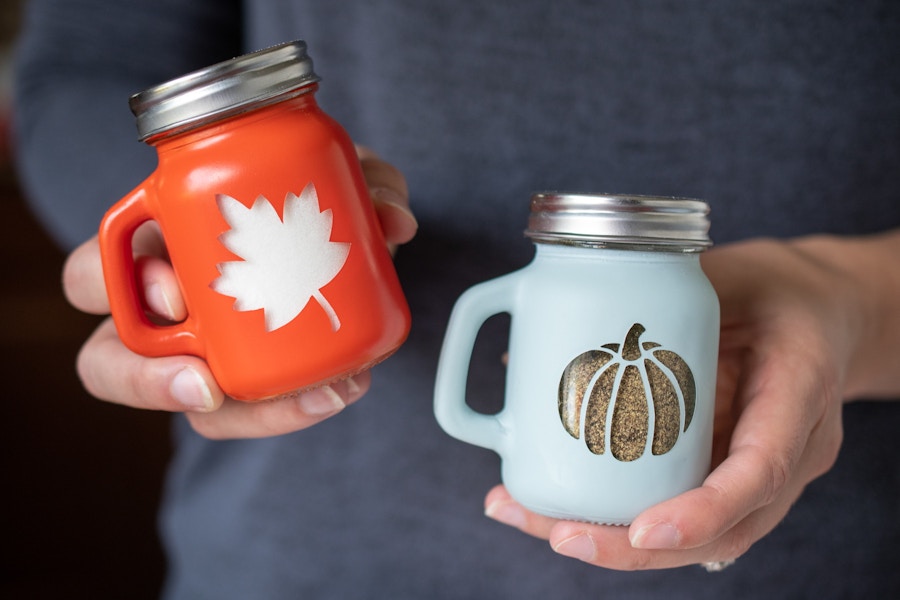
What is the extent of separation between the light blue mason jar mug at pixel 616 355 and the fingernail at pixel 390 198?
4.5 inches

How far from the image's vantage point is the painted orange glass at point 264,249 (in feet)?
1.94

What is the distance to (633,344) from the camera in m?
0.60

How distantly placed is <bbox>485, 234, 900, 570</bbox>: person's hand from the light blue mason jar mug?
0.03 meters

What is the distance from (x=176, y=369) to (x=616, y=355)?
1.09ft

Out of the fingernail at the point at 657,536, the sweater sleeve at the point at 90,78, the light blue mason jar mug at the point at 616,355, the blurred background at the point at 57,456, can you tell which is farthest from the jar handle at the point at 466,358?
the blurred background at the point at 57,456

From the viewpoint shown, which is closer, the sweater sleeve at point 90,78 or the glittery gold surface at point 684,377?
the glittery gold surface at point 684,377

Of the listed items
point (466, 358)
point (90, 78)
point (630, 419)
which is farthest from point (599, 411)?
point (90, 78)

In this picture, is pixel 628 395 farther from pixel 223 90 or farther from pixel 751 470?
pixel 223 90

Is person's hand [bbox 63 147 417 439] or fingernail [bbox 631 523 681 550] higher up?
person's hand [bbox 63 147 417 439]

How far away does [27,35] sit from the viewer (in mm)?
1030

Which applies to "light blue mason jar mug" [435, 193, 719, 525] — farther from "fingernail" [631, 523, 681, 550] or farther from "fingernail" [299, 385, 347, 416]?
"fingernail" [299, 385, 347, 416]

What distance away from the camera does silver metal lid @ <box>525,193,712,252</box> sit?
Answer: 1.97 ft

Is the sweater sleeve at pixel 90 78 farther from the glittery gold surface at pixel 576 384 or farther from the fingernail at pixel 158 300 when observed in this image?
the glittery gold surface at pixel 576 384

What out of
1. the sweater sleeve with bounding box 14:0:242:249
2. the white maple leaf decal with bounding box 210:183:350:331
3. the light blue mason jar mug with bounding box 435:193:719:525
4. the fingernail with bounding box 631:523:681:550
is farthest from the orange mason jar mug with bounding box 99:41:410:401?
the sweater sleeve with bounding box 14:0:242:249
